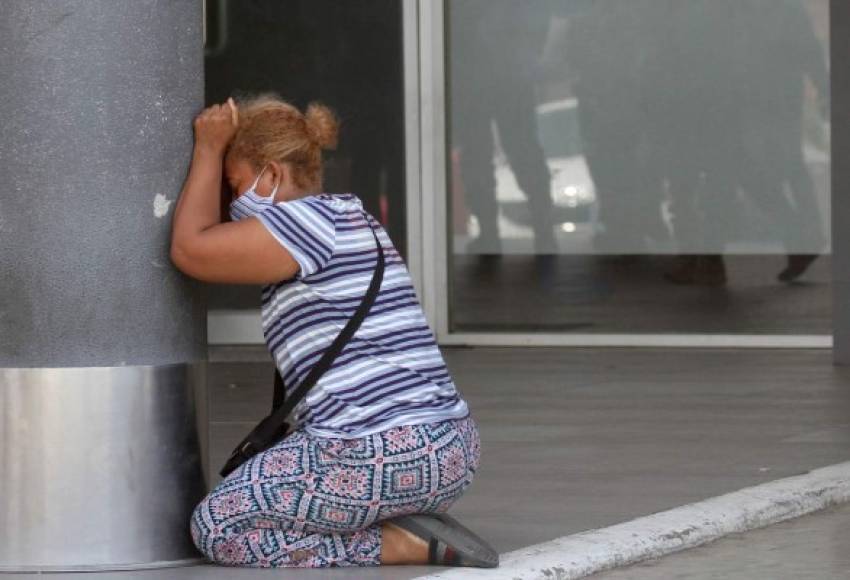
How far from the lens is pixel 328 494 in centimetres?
502

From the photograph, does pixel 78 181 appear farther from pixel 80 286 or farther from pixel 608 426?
pixel 608 426

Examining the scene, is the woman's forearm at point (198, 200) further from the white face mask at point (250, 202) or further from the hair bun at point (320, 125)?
the hair bun at point (320, 125)

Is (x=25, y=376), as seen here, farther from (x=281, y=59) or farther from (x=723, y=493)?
(x=281, y=59)

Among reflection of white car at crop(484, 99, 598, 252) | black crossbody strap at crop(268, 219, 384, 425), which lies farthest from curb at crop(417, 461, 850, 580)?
reflection of white car at crop(484, 99, 598, 252)

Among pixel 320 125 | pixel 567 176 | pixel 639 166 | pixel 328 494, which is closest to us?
Result: pixel 328 494

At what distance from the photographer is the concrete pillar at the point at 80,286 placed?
5.04m

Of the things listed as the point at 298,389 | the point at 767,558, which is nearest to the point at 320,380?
the point at 298,389

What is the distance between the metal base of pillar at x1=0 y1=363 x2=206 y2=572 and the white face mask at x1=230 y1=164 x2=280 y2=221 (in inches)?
18.7

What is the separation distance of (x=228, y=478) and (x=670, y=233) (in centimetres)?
736

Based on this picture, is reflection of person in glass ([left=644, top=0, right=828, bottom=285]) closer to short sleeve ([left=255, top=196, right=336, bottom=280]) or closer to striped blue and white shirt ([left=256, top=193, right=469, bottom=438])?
striped blue and white shirt ([left=256, top=193, right=469, bottom=438])

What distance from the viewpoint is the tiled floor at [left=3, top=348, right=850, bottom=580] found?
20.4 ft

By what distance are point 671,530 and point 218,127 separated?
176cm

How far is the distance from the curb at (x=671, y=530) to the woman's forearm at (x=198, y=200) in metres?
1.07

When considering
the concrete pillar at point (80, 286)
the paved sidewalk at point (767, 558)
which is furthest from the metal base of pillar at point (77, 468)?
the paved sidewalk at point (767, 558)
